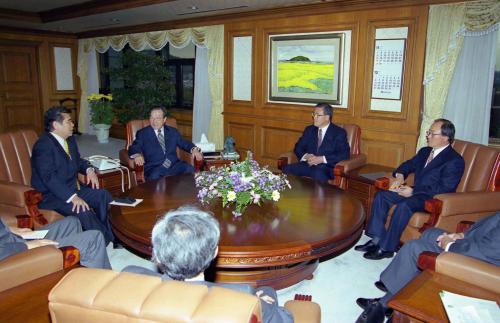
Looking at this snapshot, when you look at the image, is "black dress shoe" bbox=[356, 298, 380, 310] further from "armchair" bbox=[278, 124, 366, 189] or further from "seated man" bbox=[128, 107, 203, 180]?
"seated man" bbox=[128, 107, 203, 180]

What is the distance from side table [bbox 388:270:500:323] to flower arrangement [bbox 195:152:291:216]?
41.0 inches

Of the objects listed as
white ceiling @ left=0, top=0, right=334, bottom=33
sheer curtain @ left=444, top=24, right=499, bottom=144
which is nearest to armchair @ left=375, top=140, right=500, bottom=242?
sheer curtain @ left=444, top=24, right=499, bottom=144

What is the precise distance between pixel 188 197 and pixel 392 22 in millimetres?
3231

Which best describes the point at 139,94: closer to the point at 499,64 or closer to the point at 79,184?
the point at 79,184

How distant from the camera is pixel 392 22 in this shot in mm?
4477

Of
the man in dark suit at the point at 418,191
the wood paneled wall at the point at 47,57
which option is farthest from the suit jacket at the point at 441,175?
the wood paneled wall at the point at 47,57

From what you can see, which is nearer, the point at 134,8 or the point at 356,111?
the point at 356,111

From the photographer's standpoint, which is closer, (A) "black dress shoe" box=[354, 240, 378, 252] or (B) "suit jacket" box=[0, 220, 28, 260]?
(B) "suit jacket" box=[0, 220, 28, 260]

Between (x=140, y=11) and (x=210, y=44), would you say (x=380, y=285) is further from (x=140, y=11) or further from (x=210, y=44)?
(x=140, y=11)

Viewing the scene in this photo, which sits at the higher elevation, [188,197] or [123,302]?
[123,302]

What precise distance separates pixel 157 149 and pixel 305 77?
2410 millimetres

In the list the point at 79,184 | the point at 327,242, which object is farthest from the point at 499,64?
the point at 79,184

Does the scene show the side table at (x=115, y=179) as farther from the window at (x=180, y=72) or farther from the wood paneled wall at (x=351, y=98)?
the window at (x=180, y=72)

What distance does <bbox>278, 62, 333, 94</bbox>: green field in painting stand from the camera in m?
5.18
